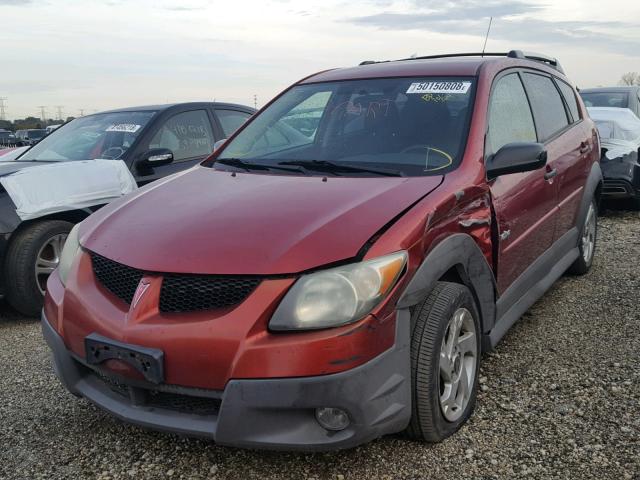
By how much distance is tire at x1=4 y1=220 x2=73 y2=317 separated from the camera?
4.32 meters

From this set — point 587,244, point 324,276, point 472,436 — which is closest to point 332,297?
point 324,276

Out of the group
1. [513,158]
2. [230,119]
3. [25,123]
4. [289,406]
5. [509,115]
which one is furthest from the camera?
[25,123]

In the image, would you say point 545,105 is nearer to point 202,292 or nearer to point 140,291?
point 202,292

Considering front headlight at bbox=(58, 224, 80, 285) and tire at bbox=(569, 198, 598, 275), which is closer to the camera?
front headlight at bbox=(58, 224, 80, 285)

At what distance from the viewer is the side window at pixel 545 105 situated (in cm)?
391

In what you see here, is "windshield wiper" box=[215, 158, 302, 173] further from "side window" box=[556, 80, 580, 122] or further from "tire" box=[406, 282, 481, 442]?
"side window" box=[556, 80, 580, 122]

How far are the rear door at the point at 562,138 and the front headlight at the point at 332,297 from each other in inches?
78.3

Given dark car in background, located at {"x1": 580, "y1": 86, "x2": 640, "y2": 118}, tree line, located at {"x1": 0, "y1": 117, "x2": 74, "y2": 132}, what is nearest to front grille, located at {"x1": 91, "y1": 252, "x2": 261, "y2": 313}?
dark car in background, located at {"x1": 580, "y1": 86, "x2": 640, "y2": 118}

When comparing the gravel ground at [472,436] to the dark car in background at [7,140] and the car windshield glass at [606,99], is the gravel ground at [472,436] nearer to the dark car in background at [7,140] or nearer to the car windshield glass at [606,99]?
the car windshield glass at [606,99]

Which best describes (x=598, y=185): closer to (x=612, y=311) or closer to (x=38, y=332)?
(x=612, y=311)

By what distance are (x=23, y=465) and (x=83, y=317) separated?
729 mm

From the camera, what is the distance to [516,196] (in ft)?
10.7

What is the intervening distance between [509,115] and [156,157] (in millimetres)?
2837

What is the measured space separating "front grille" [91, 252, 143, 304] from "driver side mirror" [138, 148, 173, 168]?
8.38ft
